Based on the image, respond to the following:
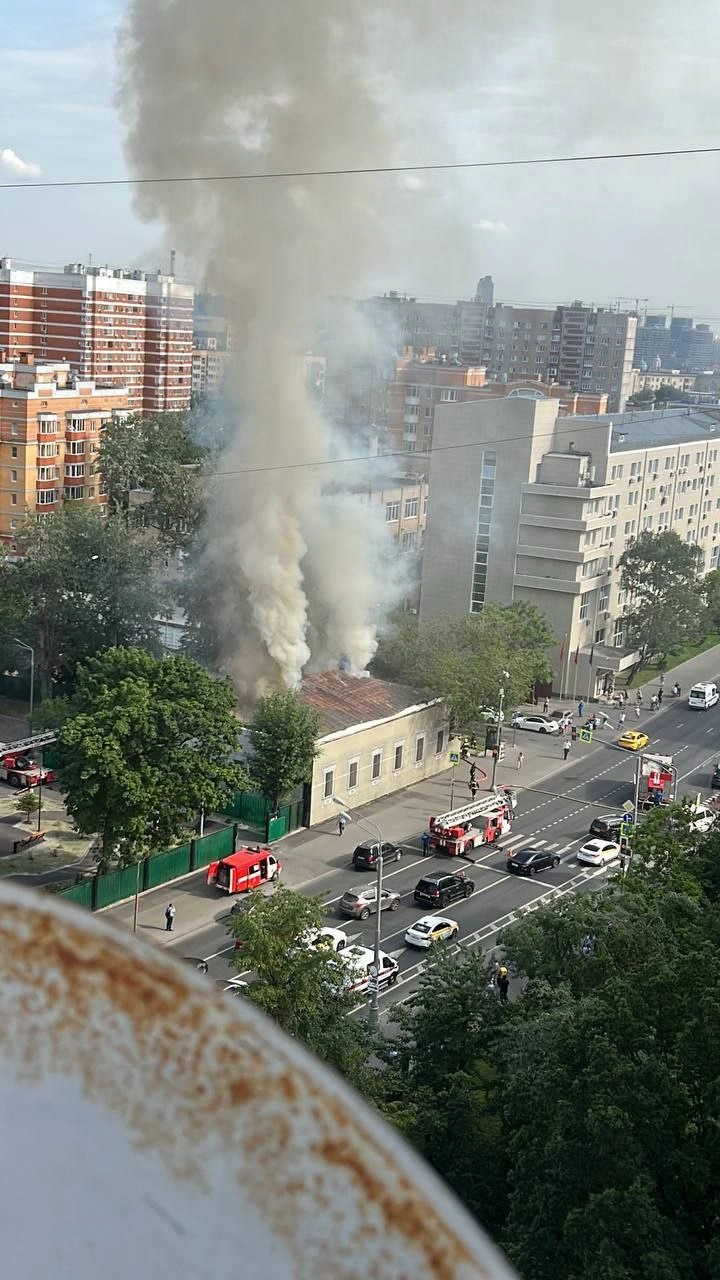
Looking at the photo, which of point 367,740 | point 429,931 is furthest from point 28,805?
point 429,931

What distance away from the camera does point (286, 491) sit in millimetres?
22141

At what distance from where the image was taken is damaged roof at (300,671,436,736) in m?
20.4

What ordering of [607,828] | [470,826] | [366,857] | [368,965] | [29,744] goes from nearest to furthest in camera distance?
1. [368,965]
2. [366,857]
3. [29,744]
4. [470,826]
5. [607,828]

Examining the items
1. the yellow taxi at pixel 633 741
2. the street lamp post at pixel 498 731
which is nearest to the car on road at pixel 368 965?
the street lamp post at pixel 498 731

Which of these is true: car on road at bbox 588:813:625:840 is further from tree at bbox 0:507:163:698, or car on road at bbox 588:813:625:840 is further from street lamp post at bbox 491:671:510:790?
tree at bbox 0:507:163:698

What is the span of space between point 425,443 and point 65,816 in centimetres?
2171

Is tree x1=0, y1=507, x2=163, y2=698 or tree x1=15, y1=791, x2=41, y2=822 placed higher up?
tree x1=0, y1=507, x2=163, y2=698

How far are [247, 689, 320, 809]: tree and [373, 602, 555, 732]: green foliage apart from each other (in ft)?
12.3

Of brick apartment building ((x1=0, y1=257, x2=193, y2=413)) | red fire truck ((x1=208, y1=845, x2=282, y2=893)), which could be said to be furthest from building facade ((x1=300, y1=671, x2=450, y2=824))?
brick apartment building ((x1=0, y1=257, x2=193, y2=413))

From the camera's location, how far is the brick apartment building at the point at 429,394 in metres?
38.1

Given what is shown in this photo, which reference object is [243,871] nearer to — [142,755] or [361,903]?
[361,903]

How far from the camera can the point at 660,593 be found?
2898 cm

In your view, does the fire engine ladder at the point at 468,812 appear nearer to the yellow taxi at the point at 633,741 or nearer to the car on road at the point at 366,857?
the car on road at the point at 366,857

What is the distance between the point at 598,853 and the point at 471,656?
17.0 feet
